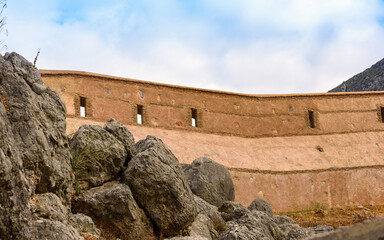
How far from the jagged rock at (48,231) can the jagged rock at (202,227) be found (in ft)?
13.3

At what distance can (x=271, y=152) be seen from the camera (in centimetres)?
2620

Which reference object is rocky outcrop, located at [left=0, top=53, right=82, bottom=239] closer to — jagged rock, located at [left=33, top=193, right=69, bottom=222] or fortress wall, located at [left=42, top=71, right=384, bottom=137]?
jagged rock, located at [left=33, top=193, right=69, bottom=222]

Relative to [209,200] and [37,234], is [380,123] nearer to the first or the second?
[209,200]

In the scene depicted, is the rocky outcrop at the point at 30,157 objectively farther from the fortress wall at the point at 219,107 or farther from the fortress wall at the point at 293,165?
the fortress wall at the point at 293,165

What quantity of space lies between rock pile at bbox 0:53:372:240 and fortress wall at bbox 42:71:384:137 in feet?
36.9

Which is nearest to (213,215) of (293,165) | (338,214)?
(338,214)

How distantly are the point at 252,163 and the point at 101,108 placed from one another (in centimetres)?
747

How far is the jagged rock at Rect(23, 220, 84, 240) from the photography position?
21.9 ft

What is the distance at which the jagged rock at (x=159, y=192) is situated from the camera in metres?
10.4

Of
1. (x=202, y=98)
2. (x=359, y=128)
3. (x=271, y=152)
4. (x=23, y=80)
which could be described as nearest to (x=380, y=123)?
(x=359, y=128)

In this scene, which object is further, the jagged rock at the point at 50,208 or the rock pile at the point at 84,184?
the jagged rock at the point at 50,208

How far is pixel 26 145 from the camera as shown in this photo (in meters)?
7.72

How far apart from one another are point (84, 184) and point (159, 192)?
149 cm

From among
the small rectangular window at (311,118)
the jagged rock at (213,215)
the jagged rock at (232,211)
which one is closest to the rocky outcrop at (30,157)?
the jagged rock at (213,215)
